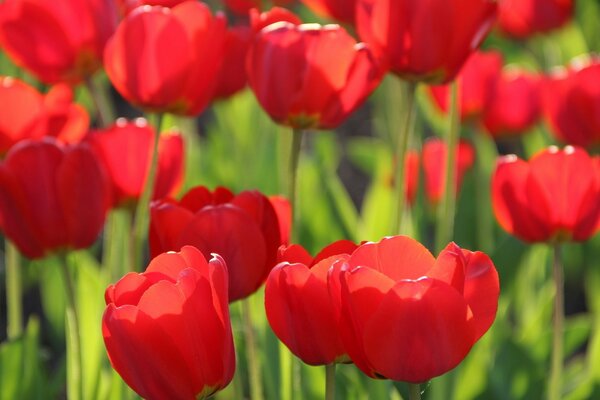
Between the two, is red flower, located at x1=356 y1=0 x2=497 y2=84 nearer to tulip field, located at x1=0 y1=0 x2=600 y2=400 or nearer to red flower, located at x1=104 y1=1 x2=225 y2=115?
tulip field, located at x1=0 y1=0 x2=600 y2=400

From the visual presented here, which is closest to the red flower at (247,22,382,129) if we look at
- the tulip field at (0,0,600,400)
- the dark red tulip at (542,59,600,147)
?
the tulip field at (0,0,600,400)

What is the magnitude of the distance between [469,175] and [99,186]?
1.15 metres

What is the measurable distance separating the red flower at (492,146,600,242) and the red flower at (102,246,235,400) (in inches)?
19.1

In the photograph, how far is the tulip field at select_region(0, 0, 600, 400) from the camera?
801 millimetres

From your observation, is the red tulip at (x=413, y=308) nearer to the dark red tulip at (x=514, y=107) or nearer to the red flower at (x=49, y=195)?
the red flower at (x=49, y=195)


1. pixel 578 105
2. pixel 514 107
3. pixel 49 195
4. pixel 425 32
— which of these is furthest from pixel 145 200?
pixel 514 107

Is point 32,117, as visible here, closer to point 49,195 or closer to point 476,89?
point 49,195

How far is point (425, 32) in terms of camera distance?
1.16m

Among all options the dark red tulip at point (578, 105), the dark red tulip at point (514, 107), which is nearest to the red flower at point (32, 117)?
the dark red tulip at point (578, 105)

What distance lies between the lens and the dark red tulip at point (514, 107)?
6.69 feet

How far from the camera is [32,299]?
8.38 ft

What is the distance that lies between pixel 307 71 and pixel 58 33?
0.37m

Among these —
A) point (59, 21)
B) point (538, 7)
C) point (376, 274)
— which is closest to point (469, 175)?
point (538, 7)

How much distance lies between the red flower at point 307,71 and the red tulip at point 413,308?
36 cm
